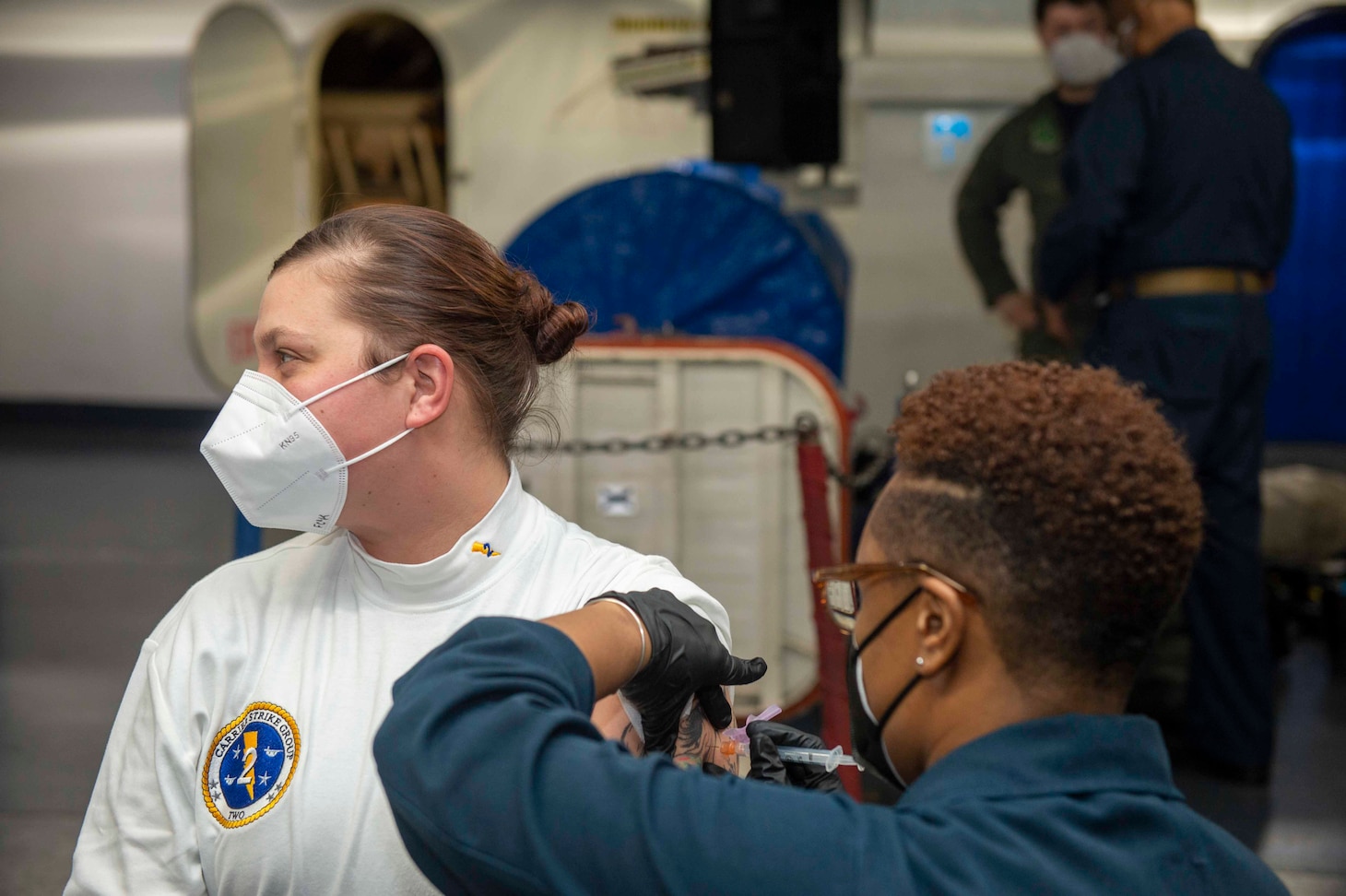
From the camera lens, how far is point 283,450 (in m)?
1.41

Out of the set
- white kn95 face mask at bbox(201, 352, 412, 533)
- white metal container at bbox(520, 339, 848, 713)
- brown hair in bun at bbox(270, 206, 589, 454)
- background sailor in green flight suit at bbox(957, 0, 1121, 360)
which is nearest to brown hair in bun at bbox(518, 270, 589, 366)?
brown hair in bun at bbox(270, 206, 589, 454)

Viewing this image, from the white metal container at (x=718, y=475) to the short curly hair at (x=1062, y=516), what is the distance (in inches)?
101

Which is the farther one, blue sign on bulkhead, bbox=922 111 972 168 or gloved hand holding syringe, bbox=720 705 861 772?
blue sign on bulkhead, bbox=922 111 972 168

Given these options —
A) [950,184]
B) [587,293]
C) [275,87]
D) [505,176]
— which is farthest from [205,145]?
[587,293]

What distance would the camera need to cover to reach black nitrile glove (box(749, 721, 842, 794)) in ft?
4.34

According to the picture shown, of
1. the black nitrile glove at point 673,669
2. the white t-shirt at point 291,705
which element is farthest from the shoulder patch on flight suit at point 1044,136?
the black nitrile glove at point 673,669

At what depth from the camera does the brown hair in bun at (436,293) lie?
140 centimetres

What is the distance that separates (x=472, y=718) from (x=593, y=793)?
0.10m

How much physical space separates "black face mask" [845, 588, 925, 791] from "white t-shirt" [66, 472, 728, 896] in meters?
0.33

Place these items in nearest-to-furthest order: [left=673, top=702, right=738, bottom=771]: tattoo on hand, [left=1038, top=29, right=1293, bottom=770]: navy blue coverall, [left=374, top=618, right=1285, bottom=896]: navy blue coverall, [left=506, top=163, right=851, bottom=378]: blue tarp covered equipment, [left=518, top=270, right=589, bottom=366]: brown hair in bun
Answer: [left=374, top=618, right=1285, bottom=896]: navy blue coverall, [left=673, top=702, right=738, bottom=771]: tattoo on hand, [left=518, top=270, right=589, bottom=366]: brown hair in bun, [left=1038, top=29, right=1293, bottom=770]: navy blue coverall, [left=506, top=163, right=851, bottom=378]: blue tarp covered equipment

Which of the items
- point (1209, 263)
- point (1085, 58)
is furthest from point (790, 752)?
point (1085, 58)

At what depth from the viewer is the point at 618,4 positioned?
905 centimetres

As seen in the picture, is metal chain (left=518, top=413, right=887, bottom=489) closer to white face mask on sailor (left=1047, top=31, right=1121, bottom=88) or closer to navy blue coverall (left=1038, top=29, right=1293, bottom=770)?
navy blue coverall (left=1038, top=29, right=1293, bottom=770)

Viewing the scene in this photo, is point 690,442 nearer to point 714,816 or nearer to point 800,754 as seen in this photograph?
point 800,754
